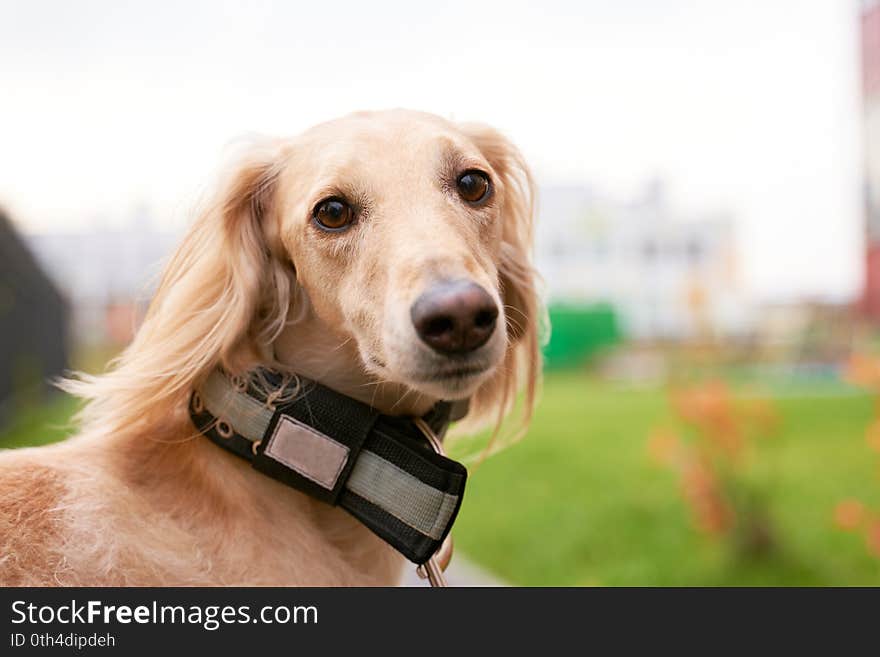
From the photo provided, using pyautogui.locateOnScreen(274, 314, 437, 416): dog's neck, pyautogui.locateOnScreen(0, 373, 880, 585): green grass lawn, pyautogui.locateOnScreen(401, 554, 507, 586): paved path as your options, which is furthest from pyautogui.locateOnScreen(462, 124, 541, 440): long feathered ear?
pyautogui.locateOnScreen(401, 554, 507, 586): paved path

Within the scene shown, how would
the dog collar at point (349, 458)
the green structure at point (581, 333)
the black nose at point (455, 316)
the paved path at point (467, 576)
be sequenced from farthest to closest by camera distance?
the green structure at point (581, 333) < the paved path at point (467, 576) < the dog collar at point (349, 458) < the black nose at point (455, 316)

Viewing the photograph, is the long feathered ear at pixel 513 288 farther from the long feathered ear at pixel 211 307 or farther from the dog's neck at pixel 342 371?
the long feathered ear at pixel 211 307

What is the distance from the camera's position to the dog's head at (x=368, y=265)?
5.32 ft

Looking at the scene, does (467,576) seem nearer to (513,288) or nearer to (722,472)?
(722,472)

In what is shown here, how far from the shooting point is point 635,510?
6312mm

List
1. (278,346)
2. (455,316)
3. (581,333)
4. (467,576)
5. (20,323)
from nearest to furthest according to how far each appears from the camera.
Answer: (455,316) → (278,346) → (467,576) → (20,323) → (581,333)

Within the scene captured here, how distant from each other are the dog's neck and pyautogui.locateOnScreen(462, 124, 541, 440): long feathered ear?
11.5 inches

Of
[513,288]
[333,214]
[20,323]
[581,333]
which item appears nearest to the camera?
[333,214]

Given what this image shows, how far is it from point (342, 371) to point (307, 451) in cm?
22

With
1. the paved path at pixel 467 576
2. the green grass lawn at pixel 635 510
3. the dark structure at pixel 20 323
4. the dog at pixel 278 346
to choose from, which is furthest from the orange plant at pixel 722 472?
the dark structure at pixel 20 323

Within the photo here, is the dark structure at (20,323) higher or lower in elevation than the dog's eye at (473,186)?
lower

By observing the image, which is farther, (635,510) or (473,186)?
(635,510)

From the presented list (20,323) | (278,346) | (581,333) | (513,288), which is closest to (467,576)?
(513,288)

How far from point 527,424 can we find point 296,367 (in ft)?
2.19
